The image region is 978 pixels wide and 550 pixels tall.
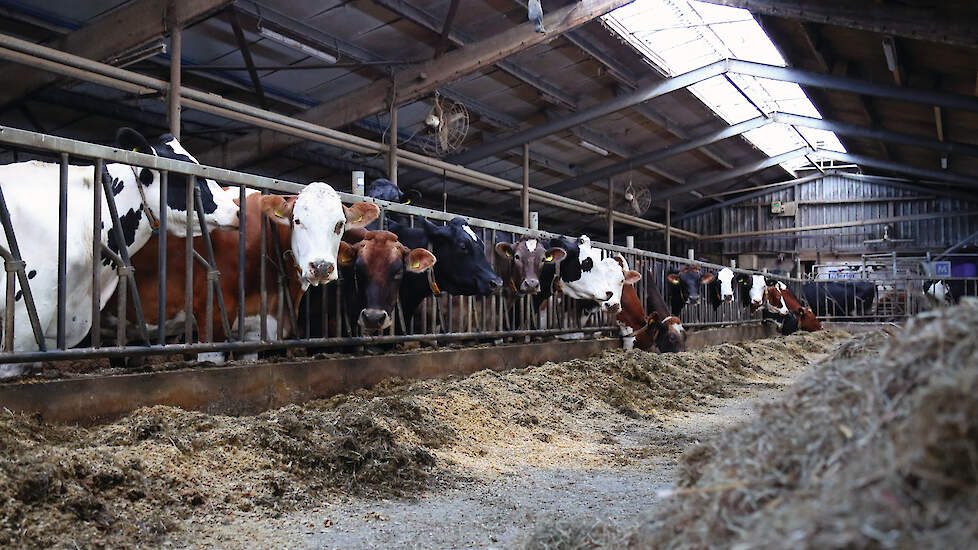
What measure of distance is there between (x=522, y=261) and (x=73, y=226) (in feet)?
14.1

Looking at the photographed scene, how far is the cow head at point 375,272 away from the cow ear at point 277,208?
0.50 m

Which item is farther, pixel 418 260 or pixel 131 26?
pixel 131 26

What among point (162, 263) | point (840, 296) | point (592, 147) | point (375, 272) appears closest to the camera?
point (162, 263)

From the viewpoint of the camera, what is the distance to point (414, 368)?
5.42m

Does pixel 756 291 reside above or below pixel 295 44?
below

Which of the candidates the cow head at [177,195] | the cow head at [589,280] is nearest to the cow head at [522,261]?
the cow head at [589,280]

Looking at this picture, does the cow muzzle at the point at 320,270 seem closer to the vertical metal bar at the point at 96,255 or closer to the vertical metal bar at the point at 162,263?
the vertical metal bar at the point at 162,263

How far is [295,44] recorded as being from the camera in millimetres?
8938

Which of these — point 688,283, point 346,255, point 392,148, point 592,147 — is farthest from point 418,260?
point 592,147

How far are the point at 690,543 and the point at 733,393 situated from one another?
587 centimetres

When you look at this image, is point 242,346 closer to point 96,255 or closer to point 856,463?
point 96,255

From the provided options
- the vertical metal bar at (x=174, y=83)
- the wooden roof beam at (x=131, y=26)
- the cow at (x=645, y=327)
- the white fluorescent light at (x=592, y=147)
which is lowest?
the cow at (x=645, y=327)

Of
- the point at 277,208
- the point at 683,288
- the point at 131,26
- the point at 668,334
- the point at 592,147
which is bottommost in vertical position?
the point at 668,334

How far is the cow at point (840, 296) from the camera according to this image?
19.9m
